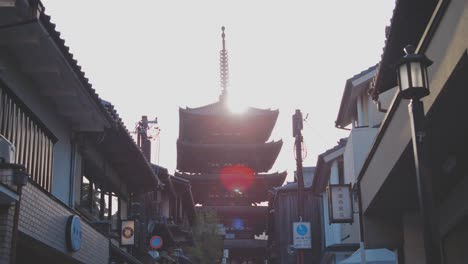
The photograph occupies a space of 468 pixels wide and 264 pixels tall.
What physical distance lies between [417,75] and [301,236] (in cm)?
1579

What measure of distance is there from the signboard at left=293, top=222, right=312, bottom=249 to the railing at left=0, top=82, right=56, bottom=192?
467 inches

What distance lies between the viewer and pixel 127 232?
20.6 metres

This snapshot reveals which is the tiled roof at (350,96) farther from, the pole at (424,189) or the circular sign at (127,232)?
the pole at (424,189)

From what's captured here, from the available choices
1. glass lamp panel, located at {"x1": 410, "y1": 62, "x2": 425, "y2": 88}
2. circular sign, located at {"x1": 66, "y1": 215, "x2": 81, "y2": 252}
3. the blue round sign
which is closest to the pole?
glass lamp panel, located at {"x1": 410, "y1": 62, "x2": 425, "y2": 88}

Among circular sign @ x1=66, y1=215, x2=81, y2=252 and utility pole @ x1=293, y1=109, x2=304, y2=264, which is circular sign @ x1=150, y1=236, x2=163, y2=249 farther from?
circular sign @ x1=66, y1=215, x2=81, y2=252

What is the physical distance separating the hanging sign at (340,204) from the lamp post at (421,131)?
11939 mm

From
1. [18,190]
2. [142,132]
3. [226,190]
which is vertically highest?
[226,190]

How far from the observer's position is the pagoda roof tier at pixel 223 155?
2360 inches

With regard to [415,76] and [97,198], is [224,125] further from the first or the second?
[415,76]

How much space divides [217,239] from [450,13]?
40158 millimetres

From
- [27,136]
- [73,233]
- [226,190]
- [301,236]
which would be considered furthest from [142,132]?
[226,190]

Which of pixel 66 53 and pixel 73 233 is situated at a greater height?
pixel 66 53

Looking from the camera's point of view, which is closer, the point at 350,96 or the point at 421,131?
the point at 421,131

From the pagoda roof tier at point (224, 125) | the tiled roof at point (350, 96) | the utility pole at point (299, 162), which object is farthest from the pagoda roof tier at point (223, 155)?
the utility pole at point (299, 162)
